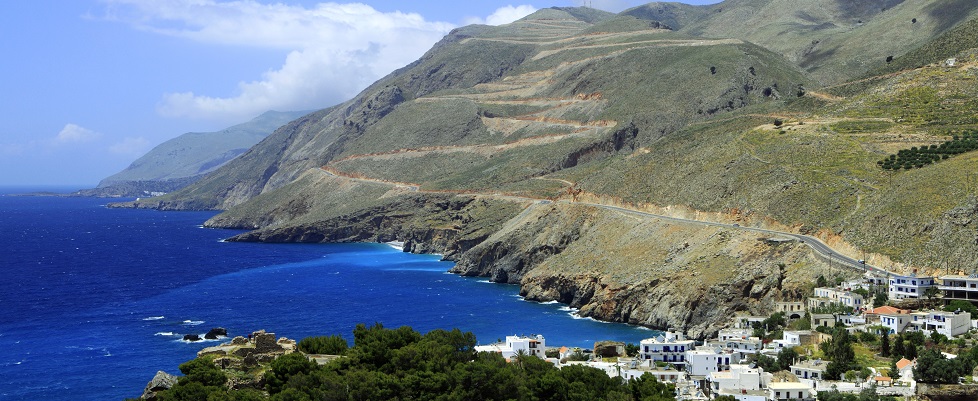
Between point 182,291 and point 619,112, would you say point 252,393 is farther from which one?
point 619,112

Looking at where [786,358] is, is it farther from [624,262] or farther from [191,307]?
[191,307]

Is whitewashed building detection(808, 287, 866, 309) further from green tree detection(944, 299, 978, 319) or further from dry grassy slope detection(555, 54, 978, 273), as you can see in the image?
dry grassy slope detection(555, 54, 978, 273)

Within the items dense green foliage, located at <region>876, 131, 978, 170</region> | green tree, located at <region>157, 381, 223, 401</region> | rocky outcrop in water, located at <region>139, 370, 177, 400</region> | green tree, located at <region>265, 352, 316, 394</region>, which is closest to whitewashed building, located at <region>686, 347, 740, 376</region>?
green tree, located at <region>265, 352, 316, 394</region>

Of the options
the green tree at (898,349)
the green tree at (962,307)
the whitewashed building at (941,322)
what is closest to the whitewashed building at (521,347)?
the green tree at (898,349)

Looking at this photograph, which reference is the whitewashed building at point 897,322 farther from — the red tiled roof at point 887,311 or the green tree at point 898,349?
the green tree at point 898,349

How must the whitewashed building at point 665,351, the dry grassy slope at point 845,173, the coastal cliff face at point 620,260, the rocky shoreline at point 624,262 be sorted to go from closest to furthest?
the whitewashed building at point 665,351
the dry grassy slope at point 845,173
the rocky shoreline at point 624,262
the coastal cliff face at point 620,260

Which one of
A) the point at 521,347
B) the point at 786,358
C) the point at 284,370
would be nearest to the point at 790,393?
the point at 786,358
